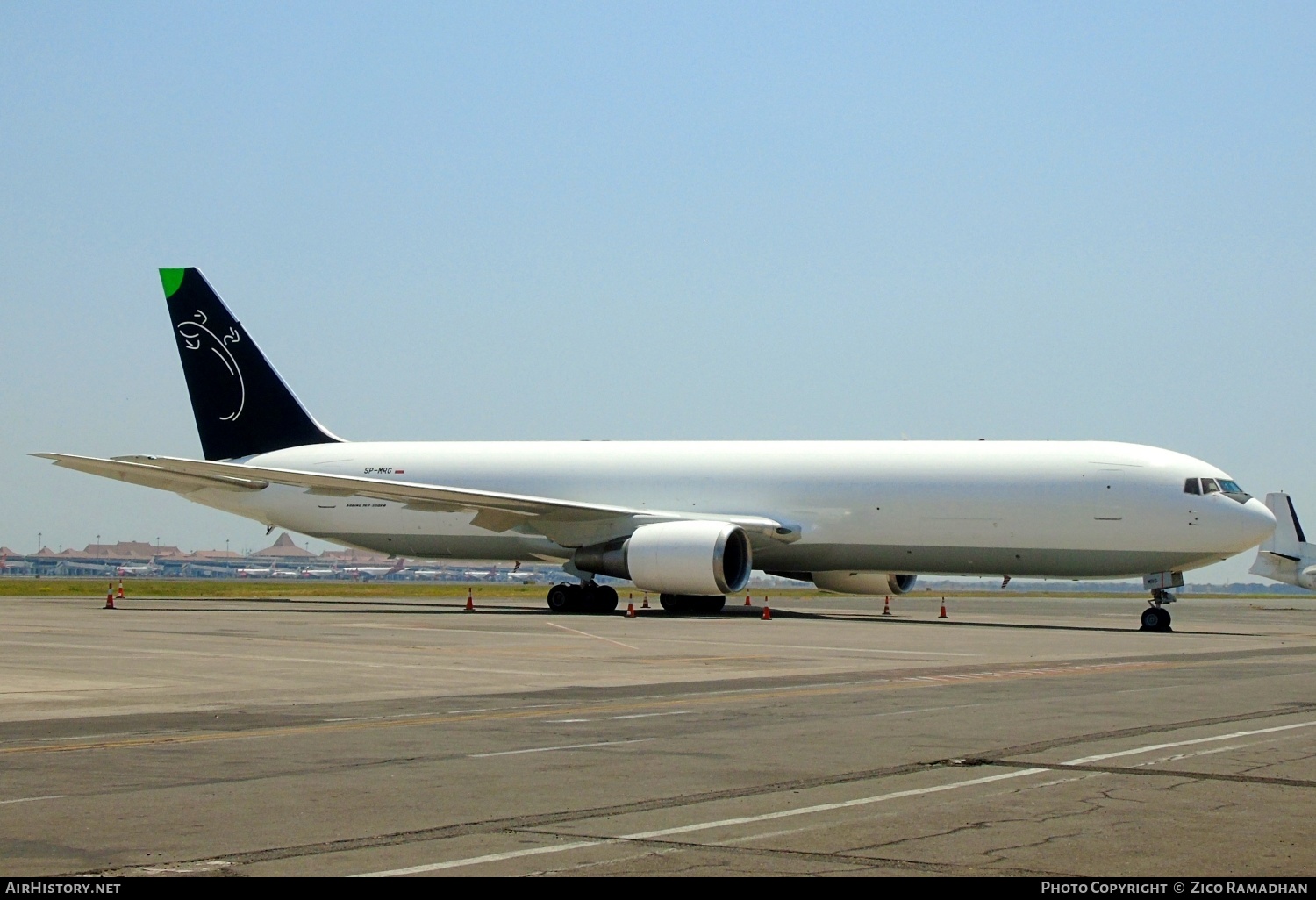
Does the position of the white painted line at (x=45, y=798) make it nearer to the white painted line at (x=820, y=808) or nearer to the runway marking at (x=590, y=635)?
the white painted line at (x=820, y=808)

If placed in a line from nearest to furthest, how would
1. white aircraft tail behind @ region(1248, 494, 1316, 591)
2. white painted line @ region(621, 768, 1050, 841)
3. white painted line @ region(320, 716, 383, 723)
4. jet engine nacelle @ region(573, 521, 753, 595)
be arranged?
white painted line @ region(621, 768, 1050, 841), white painted line @ region(320, 716, 383, 723), jet engine nacelle @ region(573, 521, 753, 595), white aircraft tail behind @ region(1248, 494, 1316, 591)

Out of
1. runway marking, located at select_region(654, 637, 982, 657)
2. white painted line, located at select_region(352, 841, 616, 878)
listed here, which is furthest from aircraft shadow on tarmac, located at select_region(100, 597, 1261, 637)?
white painted line, located at select_region(352, 841, 616, 878)

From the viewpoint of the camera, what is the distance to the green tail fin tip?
43.8 metres

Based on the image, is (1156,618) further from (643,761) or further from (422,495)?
(643,761)

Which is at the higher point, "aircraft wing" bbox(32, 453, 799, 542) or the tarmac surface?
"aircraft wing" bbox(32, 453, 799, 542)

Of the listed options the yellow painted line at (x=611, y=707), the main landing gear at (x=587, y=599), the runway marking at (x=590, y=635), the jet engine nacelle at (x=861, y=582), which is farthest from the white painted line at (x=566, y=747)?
the jet engine nacelle at (x=861, y=582)

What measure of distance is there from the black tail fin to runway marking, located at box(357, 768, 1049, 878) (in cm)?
3681

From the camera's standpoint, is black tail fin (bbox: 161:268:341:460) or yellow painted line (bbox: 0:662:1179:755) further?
black tail fin (bbox: 161:268:341:460)

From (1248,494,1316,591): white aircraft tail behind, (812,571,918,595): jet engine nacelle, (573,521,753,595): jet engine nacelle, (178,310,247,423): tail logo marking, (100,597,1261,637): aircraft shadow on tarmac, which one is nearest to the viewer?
(100,597,1261,637): aircraft shadow on tarmac

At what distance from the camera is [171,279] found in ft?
144

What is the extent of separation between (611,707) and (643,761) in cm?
399

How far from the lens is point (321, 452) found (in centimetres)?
4300

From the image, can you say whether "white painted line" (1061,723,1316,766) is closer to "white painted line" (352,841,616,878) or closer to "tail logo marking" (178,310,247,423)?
"white painted line" (352,841,616,878)
